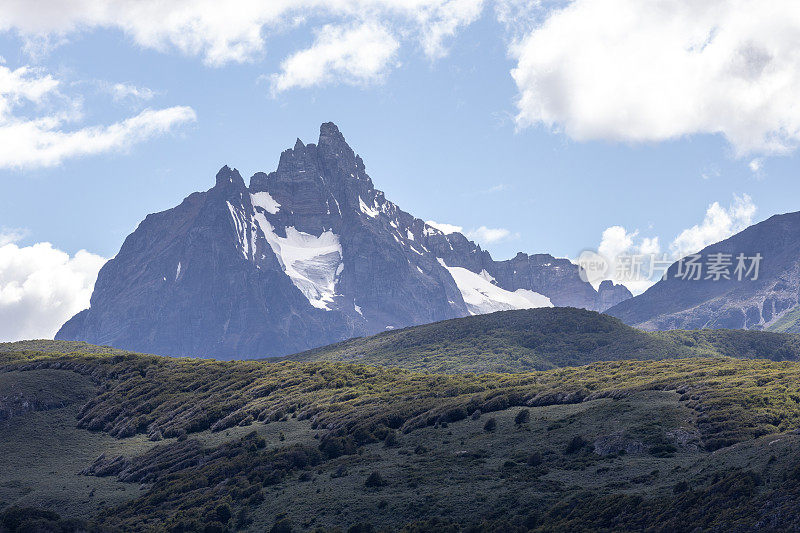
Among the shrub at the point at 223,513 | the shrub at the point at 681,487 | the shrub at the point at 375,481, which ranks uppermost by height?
the shrub at the point at 375,481

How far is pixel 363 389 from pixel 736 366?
246 feet

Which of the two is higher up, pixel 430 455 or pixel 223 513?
pixel 430 455

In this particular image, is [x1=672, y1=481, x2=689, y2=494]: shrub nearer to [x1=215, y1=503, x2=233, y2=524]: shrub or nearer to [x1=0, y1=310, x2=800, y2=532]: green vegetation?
[x1=0, y1=310, x2=800, y2=532]: green vegetation

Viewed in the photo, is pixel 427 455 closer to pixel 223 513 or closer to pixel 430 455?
pixel 430 455

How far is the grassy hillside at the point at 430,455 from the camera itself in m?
82.2

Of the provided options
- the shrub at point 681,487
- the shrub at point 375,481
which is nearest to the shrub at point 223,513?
the shrub at point 375,481

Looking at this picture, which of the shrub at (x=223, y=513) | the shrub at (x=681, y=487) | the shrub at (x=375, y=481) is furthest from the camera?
the shrub at (x=223, y=513)

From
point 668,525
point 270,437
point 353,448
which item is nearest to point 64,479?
point 270,437

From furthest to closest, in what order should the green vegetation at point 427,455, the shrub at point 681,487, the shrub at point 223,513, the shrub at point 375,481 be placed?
the shrub at point 223,513, the shrub at point 375,481, the green vegetation at point 427,455, the shrub at point 681,487

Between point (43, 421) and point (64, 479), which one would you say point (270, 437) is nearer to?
point (64, 479)

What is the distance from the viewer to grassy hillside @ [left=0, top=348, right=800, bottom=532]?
82.2m

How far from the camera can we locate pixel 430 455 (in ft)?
372

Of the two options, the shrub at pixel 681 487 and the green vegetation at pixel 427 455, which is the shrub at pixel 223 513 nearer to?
the green vegetation at pixel 427 455

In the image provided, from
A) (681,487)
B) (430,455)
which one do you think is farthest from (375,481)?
(681,487)
